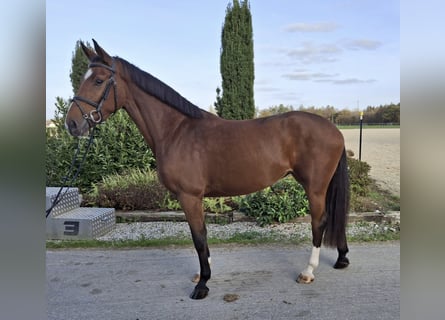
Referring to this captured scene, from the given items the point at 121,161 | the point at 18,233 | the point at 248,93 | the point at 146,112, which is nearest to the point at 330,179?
the point at 146,112

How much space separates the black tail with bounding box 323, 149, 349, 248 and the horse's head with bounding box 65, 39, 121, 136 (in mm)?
2335

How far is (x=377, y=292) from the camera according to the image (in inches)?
112

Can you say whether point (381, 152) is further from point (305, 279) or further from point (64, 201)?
point (64, 201)

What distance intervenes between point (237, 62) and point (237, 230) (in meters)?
5.13

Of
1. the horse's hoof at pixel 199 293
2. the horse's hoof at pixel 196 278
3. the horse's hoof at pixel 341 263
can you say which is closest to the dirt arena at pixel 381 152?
the horse's hoof at pixel 341 263

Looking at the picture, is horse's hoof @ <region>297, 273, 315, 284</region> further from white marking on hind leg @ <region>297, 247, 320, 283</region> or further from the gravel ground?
the gravel ground

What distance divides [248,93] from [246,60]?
867 mm

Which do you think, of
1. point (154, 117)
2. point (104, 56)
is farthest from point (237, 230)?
point (104, 56)

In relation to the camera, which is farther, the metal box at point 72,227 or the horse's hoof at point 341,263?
the metal box at point 72,227

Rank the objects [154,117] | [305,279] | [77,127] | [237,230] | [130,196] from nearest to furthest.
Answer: [77,127], [154,117], [305,279], [237,230], [130,196]

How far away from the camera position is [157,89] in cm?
289

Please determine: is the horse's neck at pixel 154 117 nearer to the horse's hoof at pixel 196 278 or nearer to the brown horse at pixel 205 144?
the brown horse at pixel 205 144

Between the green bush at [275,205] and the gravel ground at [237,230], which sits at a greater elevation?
the green bush at [275,205]

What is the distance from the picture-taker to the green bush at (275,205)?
16.3 ft
